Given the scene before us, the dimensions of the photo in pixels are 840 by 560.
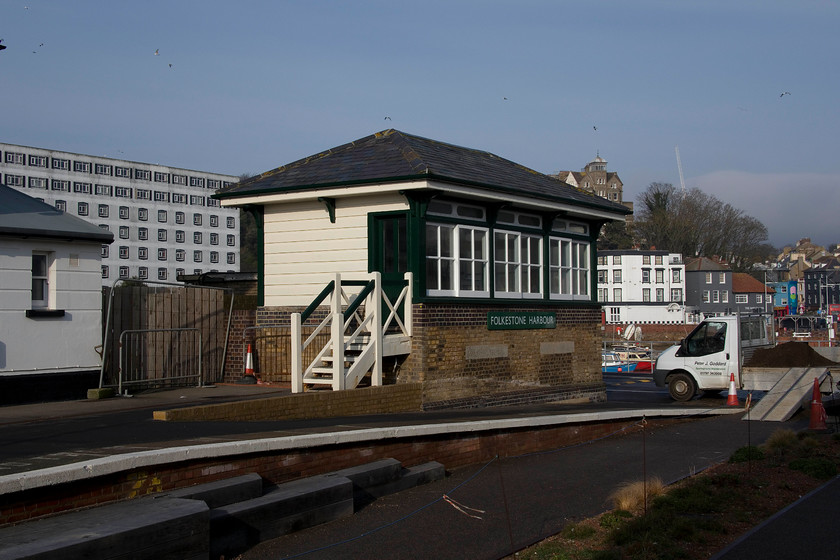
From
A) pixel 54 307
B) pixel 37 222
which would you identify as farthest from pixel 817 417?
pixel 37 222

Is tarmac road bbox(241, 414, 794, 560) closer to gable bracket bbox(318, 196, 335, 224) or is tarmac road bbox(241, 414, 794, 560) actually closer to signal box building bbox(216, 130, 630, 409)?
signal box building bbox(216, 130, 630, 409)

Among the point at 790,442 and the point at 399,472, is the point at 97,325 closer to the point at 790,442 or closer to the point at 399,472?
the point at 399,472

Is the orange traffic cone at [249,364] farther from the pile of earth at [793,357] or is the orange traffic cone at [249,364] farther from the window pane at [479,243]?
the pile of earth at [793,357]

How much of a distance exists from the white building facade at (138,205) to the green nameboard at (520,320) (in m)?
55.1

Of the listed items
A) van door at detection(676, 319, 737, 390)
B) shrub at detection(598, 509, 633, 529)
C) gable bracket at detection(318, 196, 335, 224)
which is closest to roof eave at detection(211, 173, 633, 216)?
gable bracket at detection(318, 196, 335, 224)

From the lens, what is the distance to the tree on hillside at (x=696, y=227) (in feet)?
340

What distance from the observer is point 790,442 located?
13.1 meters

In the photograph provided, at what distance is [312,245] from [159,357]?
140 inches

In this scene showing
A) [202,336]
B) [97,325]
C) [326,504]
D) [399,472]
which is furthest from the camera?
[202,336]

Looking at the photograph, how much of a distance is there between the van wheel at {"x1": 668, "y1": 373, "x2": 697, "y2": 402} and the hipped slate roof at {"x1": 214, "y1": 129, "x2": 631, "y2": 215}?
5.54 meters

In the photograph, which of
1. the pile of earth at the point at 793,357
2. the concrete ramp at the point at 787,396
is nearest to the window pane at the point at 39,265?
the concrete ramp at the point at 787,396

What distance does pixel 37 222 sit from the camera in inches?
537

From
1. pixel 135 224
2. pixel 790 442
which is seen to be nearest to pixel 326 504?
pixel 790 442

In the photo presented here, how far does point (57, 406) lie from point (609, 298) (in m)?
88.2
